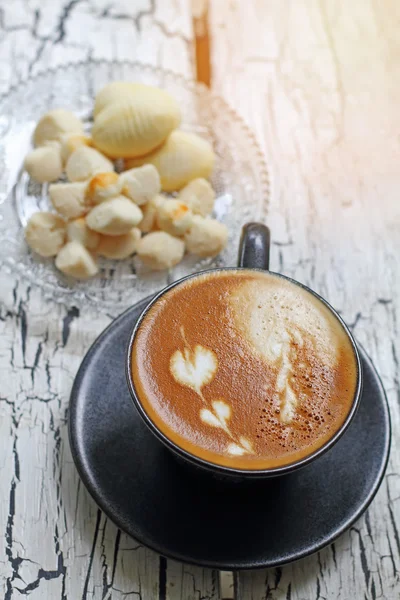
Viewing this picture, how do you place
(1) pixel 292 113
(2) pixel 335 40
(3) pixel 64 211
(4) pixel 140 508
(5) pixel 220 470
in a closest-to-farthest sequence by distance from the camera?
(5) pixel 220 470 → (4) pixel 140 508 → (3) pixel 64 211 → (1) pixel 292 113 → (2) pixel 335 40

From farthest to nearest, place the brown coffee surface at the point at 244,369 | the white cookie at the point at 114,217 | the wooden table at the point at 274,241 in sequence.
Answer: the white cookie at the point at 114,217, the wooden table at the point at 274,241, the brown coffee surface at the point at 244,369

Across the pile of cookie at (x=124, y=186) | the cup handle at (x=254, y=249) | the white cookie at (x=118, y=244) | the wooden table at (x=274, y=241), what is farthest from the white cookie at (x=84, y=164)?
the cup handle at (x=254, y=249)

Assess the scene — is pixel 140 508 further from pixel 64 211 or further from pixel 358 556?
pixel 64 211

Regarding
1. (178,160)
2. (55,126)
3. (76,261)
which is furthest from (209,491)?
(55,126)

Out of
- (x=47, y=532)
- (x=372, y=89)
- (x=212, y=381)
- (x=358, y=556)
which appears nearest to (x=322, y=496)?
(x=358, y=556)

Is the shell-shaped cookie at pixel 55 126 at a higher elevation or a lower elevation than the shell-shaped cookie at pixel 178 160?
higher

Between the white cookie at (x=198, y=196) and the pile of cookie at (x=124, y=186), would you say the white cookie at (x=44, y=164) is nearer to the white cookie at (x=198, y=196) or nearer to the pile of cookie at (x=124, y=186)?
the pile of cookie at (x=124, y=186)
